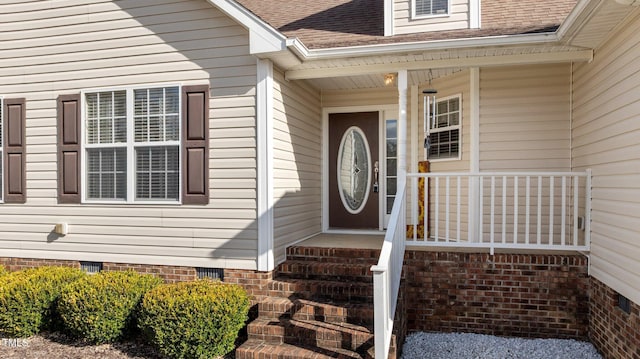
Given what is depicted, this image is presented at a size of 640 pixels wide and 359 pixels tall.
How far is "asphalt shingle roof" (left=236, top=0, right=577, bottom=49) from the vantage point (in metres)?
5.16

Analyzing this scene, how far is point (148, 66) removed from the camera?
5352 millimetres

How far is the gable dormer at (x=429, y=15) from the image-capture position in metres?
5.65

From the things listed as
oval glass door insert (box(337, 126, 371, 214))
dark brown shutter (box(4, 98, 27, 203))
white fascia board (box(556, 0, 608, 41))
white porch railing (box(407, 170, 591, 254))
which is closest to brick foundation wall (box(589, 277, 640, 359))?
white porch railing (box(407, 170, 591, 254))

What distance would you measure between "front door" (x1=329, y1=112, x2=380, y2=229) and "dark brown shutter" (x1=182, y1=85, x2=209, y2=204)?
239cm

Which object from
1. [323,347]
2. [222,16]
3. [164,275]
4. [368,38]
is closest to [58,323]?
[164,275]

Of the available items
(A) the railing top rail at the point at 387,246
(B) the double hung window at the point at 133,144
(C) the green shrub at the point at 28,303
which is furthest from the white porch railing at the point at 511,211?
(C) the green shrub at the point at 28,303

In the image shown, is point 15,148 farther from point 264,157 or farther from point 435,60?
point 435,60

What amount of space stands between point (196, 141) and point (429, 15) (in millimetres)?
3533

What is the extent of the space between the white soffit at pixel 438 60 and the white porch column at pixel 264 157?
1.89 feet

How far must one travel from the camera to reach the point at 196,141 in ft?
17.1

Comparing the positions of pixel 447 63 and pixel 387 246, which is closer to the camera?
pixel 387 246

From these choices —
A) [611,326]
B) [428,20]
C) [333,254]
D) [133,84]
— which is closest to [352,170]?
[333,254]

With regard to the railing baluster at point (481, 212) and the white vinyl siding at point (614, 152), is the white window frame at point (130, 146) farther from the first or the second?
the white vinyl siding at point (614, 152)

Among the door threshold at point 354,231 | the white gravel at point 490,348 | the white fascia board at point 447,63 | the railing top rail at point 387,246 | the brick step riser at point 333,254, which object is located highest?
the white fascia board at point 447,63
